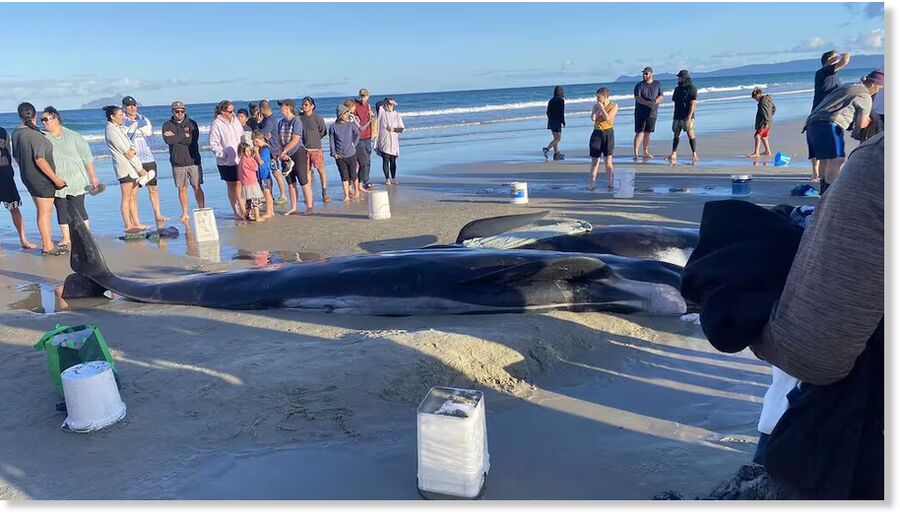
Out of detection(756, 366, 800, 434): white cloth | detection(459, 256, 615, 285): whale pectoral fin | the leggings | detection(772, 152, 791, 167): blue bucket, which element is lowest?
detection(459, 256, 615, 285): whale pectoral fin

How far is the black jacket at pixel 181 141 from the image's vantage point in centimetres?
1110

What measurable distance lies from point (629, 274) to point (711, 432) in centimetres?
248

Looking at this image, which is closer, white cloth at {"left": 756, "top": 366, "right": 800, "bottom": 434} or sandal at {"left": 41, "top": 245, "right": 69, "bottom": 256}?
white cloth at {"left": 756, "top": 366, "right": 800, "bottom": 434}

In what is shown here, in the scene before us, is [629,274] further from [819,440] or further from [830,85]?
[830,85]

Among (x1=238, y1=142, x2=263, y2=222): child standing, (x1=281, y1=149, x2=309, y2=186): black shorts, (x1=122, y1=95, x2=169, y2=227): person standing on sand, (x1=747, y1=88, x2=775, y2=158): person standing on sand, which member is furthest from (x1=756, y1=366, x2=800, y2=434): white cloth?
(x1=747, y1=88, x2=775, y2=158): person standing on sand

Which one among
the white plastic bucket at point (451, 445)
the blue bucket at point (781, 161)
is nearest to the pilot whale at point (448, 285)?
the white plastic bucket at point (451, 445)

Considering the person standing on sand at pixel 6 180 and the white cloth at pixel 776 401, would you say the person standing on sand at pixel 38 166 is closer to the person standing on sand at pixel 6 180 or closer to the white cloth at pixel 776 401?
the person standing on sand at pixel 6 180

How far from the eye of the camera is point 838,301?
1.69 metres

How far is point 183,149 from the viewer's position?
11242 mm

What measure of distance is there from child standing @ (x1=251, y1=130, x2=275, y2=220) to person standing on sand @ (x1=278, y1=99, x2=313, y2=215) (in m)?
0.31

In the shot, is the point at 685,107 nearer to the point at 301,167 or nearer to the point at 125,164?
the point at 301,167

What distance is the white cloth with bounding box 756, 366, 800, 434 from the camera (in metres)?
2.34

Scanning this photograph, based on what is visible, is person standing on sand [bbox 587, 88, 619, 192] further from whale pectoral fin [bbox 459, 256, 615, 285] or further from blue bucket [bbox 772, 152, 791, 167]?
whale pectoral fin [bbox 459, 256, 615, 285]

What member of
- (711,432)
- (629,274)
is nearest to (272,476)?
(711,432)
